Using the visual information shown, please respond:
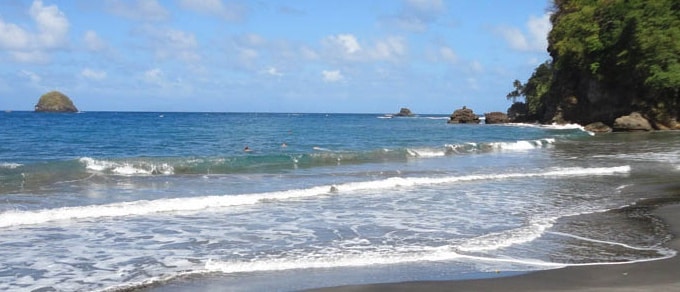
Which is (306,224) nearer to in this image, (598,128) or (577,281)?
(577,281)

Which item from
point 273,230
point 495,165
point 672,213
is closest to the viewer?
point 273,230

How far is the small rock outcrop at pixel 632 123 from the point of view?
160 ft

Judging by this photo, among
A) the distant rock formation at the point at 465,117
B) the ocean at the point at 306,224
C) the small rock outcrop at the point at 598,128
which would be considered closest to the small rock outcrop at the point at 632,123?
the small rock outcrop at the point at 598,128

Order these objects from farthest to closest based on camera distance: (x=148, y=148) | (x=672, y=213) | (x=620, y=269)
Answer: (x=148, y=148), (x=672, y=213), (x=620, y=269)

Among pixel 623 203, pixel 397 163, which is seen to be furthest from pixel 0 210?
pixel 397 163

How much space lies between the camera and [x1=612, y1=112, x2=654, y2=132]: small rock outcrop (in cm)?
4888

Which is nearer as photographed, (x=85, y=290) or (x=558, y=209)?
(x=85, y=290)

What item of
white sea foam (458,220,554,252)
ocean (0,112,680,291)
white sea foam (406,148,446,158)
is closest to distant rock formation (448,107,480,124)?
white sea foam (406,148,446,158)

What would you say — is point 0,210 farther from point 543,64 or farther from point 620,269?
point 543,64

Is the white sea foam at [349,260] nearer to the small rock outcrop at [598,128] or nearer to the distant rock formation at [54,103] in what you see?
the small rock outcrop at [598,128]

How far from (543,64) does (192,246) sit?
81.5 meters

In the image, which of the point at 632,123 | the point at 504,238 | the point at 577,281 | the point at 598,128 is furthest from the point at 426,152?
the point at 598,128

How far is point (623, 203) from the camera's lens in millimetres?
12641

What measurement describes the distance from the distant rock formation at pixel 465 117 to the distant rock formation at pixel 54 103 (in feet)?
361
